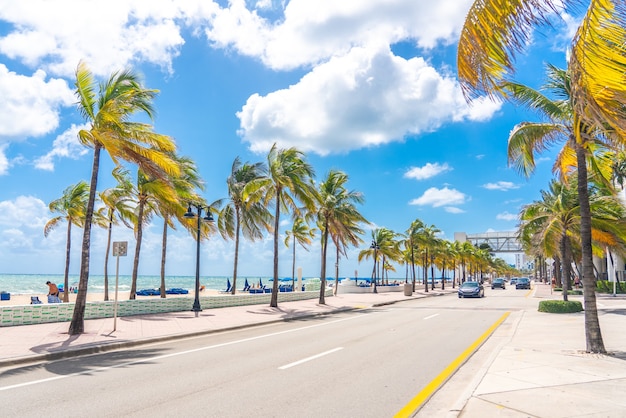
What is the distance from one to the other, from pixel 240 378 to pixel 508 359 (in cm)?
557

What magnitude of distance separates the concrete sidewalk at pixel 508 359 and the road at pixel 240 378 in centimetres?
67

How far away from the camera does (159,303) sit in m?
21.7

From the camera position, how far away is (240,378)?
8562mm

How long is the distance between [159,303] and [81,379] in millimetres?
13602

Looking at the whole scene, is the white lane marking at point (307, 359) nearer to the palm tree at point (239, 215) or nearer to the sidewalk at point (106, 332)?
the sidewalk at point (106, 332)

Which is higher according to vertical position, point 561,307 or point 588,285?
point 588,285

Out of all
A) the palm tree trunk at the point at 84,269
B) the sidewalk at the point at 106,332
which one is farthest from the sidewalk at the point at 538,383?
the palm tree trunk at the point at 84,269

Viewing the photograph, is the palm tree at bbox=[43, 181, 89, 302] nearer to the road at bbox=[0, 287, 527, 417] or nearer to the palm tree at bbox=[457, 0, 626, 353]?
the road at bbox=[0, 287, 527, 417]

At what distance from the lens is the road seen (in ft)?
21.7

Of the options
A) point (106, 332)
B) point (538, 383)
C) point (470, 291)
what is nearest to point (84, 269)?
point (106, 332)

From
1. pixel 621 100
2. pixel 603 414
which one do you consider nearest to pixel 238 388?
pixel 603 414

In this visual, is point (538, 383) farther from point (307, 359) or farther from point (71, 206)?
point (71, 206)

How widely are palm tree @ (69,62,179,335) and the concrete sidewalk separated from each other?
215 cm

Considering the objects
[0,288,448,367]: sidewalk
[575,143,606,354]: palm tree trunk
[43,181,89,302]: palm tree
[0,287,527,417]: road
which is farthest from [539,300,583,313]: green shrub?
[43,181,89,302]: palm tree
